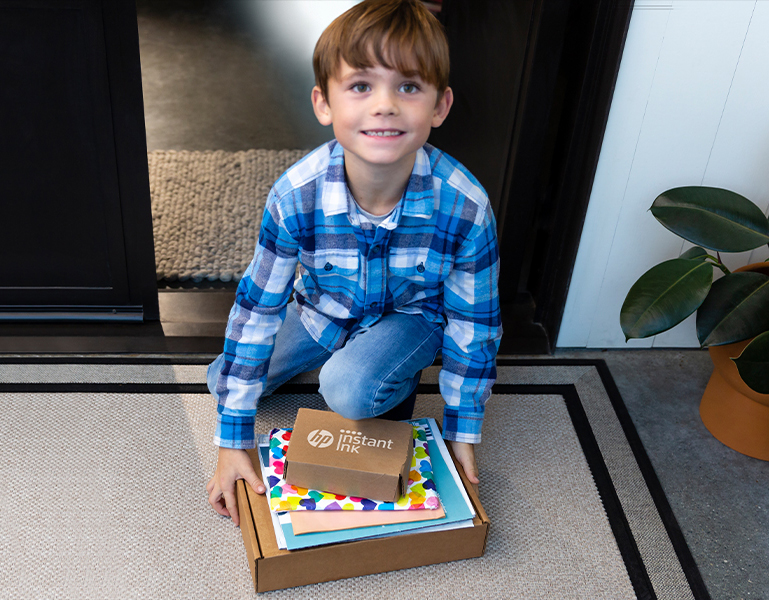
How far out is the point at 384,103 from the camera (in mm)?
940

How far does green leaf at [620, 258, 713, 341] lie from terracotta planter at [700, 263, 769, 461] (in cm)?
17

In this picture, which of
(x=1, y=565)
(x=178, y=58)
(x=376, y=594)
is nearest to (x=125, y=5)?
(x=1, y=565)

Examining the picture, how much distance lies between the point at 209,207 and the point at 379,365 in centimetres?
114

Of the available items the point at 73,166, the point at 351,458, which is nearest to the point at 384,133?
the point at 351,458

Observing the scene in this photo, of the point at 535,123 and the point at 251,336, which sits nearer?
the point at 251,336

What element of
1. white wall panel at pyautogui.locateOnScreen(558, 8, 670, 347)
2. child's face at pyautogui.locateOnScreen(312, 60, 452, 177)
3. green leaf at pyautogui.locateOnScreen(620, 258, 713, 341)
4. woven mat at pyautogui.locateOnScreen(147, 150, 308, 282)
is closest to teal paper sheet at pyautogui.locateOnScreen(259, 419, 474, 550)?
green leaf at pyautogui.locateOnScreen(620, 258, 713, 341)

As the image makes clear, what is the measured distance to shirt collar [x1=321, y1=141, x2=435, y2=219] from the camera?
108cm

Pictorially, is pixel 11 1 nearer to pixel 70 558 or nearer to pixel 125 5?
pixel 125 5

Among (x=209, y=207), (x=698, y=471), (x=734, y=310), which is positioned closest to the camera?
(x=734, y=310)

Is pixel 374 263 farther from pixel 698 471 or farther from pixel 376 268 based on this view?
pixel 698 471

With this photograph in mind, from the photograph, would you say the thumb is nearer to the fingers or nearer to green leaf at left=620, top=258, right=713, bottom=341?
the fingers

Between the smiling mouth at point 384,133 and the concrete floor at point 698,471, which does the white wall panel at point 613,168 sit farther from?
the smiling mouth at point 384,133

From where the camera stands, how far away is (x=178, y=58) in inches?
121

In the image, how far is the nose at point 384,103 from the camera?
0.94m
